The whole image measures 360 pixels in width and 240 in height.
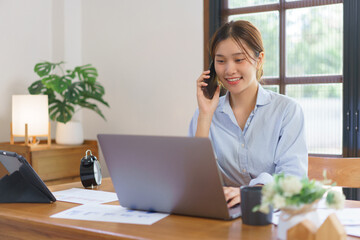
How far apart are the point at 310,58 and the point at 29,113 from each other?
79.7 inches

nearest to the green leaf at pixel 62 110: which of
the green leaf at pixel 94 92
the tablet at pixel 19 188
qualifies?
the green leaf at pixel 94 92

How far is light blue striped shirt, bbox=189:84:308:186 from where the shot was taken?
1.77m

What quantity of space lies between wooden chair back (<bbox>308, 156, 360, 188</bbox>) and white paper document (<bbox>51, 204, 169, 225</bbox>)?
90cm

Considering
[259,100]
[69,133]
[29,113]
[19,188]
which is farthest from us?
[69,133]

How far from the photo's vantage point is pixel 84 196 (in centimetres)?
166

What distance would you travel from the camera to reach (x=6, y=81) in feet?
12.5

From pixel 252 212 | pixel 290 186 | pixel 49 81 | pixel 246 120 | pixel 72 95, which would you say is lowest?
pixel 252 212

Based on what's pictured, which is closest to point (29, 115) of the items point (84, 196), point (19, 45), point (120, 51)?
point (19, 45)

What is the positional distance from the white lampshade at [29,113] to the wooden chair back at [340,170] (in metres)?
2.18

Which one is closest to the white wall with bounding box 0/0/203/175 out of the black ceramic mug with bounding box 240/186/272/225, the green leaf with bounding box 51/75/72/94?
the green leaf with bounding box 51/75/72/94

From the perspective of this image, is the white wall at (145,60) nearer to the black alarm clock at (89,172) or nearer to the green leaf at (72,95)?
the green leaf at (72,95)

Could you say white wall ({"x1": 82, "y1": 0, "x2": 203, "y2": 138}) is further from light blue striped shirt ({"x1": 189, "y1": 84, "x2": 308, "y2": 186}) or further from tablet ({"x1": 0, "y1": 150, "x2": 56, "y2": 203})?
tablet ({"x1": 0, "y1": 150, "x2": 56, "y2": 203})

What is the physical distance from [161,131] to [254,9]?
3.85 feet

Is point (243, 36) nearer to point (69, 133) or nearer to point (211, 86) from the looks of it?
point (211, 86)
